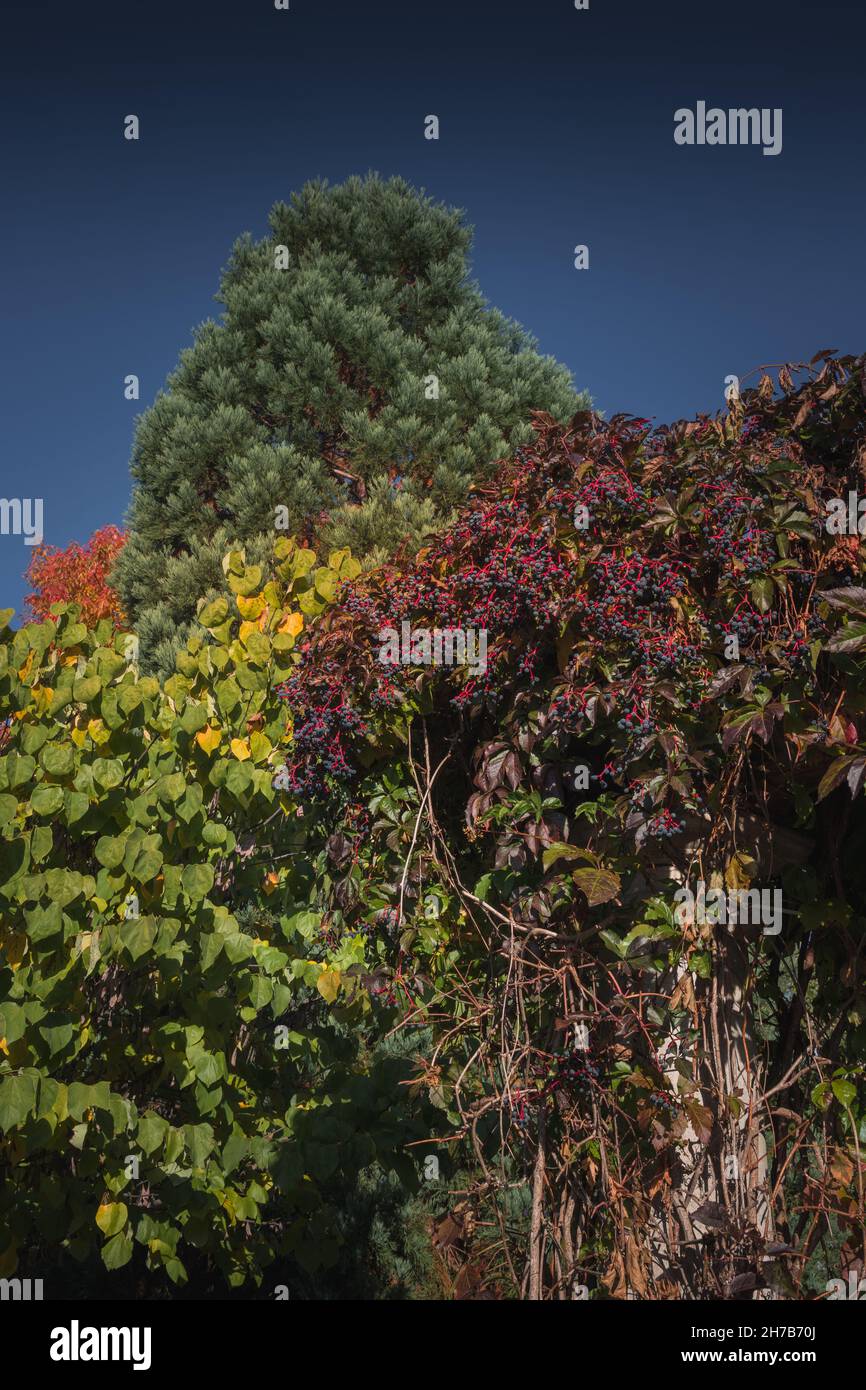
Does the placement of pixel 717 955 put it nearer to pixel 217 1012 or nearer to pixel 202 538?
pixel 217 1012

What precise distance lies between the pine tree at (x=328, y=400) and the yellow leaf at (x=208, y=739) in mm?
5857

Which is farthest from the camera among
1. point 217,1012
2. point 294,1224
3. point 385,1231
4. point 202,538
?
point 202,538

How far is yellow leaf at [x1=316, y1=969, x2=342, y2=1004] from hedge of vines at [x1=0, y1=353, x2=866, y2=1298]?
0.31 ft

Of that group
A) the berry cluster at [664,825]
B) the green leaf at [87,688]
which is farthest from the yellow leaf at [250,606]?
the berry cluster at [664,825]

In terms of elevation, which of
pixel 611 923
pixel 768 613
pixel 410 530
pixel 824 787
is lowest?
pixel 611 923

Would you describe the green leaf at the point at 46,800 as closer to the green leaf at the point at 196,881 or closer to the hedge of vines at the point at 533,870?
the hedge of vines at the point at 533,870

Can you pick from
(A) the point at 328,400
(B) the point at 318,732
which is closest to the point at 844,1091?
(B) the point at 318,732

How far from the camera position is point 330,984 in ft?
8.91

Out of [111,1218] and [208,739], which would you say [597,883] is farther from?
[111,1218]

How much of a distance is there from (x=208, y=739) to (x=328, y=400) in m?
7.17

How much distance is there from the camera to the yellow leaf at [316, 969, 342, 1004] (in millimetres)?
2699

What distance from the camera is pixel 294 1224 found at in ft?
9.85
